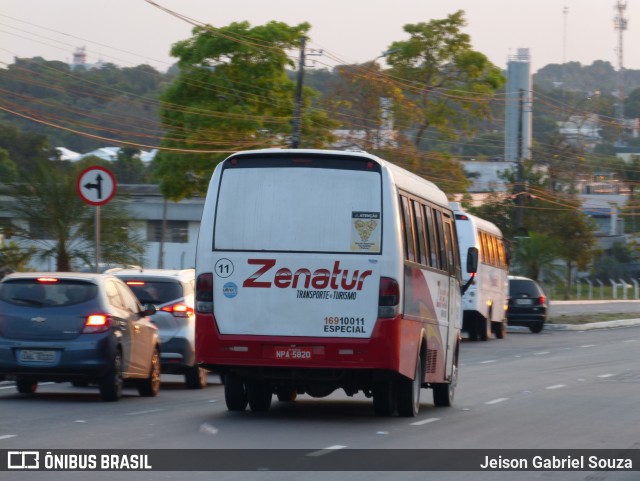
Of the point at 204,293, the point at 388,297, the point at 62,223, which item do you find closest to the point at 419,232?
the point at 388,297

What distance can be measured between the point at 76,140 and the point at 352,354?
123196 mm

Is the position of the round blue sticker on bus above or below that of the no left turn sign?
below

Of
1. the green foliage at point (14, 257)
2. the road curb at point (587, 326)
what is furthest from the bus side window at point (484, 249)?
the green foliage at point (14, 257)

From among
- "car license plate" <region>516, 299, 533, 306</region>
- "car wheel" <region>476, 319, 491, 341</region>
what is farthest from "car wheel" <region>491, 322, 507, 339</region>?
"car license plate" <region>516, 299, 533, 306</region>

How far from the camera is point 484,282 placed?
3878 cm

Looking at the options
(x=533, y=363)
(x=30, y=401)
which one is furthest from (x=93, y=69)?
(x=30, y=401)

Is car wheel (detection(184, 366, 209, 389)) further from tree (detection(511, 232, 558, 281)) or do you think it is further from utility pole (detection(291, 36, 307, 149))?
tree (detection(511, 232, 558, 281))

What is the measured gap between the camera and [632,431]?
48.3 feet

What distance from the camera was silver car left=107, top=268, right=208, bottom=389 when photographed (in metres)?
20.2

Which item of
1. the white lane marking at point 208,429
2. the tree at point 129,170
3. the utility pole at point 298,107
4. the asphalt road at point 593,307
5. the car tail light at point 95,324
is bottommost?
the white lane marking at point 208,429

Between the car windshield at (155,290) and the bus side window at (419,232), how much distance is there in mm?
5487

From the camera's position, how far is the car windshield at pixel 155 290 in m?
20.5

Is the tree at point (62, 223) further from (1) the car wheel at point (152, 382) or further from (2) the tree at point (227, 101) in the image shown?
(2) the tree at point (227, 101)

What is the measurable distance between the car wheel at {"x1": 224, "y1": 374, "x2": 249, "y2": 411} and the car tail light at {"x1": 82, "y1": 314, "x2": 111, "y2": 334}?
1.84m
